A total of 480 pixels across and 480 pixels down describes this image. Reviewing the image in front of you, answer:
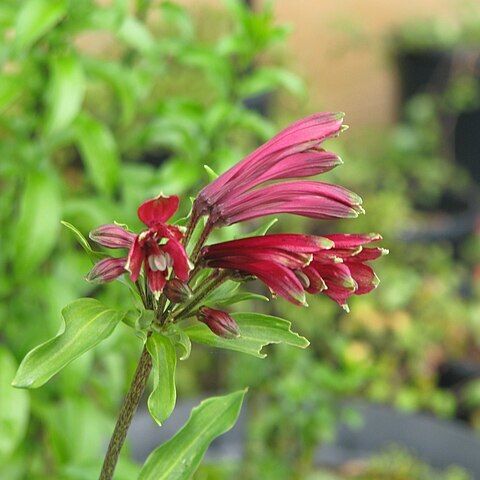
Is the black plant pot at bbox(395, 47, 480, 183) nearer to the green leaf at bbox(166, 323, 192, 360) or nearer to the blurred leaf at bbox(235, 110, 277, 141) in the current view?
the blurred leaf at bbox(235, 110, 277, 141)

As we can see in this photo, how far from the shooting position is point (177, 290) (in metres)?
0.62

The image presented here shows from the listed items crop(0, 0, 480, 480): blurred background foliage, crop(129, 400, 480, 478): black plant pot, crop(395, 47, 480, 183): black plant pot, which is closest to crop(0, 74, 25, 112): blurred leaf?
crop(0, 0, 480, 480): blurred background foliage

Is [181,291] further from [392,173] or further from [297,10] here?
[297,10]

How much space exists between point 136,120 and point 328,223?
0.72 m

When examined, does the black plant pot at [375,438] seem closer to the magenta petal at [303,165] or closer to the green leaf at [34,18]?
the green leaf at [34,18]

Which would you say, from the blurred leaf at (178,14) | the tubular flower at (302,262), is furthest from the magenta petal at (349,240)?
→ the blurred leaf at (178,14)

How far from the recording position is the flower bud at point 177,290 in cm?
62

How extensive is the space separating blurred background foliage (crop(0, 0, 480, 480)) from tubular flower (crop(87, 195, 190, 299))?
481 millimetres

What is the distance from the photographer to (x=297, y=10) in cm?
429

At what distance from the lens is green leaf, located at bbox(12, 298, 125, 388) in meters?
0.64

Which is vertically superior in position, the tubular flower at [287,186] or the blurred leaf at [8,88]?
the tubular flower at [287,186]

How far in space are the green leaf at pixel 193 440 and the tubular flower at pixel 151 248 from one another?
0.58 ft

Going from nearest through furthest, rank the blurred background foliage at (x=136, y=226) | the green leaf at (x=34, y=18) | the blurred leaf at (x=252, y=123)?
the green leaf at (x=34, y=18) < the blurred background foliage at (x=136, y=226) < the blurred leaf at (x=252, y=123)

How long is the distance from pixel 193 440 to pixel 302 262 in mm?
239
